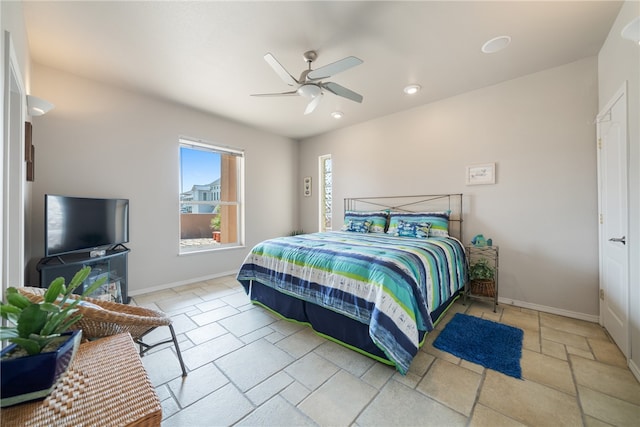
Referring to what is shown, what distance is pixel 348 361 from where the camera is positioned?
6.60 feet

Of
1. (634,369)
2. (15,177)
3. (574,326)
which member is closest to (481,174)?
(574,326)

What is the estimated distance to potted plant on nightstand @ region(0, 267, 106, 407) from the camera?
76 centimetres

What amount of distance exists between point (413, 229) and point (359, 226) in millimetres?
873

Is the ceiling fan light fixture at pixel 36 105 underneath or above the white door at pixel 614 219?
above

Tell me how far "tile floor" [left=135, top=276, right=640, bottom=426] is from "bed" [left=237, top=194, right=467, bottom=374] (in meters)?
0.20

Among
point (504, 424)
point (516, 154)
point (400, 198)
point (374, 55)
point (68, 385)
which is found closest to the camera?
point (68, 385)

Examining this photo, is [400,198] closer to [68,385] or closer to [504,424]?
[504,424]

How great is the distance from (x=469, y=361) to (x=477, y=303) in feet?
4.83

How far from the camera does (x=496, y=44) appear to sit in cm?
240

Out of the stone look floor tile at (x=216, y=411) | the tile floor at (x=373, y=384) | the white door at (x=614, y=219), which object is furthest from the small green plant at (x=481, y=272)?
the stone look floor tile at (x=216, y=411)

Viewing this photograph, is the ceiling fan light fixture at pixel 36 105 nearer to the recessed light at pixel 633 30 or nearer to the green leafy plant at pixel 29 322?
the green leafy plant at pixel 29 322

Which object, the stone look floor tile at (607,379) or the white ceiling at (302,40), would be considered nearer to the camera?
the stone look floor tile at (607,379)

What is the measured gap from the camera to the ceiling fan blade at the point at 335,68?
207cm

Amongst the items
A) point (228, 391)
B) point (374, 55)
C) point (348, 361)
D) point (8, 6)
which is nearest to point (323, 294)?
point (348, 361)
